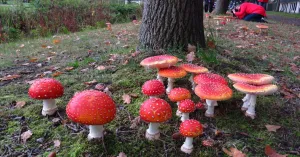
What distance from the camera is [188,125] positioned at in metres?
2.39

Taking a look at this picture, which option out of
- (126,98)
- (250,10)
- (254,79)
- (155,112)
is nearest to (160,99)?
(155,112)

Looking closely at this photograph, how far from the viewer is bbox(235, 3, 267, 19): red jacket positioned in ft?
40.4

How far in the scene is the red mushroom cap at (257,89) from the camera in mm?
2711

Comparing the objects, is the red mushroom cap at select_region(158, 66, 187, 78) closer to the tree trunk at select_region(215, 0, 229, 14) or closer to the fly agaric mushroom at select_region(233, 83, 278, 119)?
the fly agaric mushroom at select_region(233, 83, 278, 119)

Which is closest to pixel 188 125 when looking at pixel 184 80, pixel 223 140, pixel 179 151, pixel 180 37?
pixel 179 151

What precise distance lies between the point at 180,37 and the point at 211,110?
6.36ft

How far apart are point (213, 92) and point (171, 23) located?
221cm

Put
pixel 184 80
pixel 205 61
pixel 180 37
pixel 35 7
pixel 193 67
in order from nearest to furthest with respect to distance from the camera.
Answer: pixel 193 67, pixel 184 80, pixel 205 61, pixel 180 37, pixel 35 7

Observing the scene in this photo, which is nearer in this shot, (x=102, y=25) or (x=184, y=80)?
(x=184, y=80)

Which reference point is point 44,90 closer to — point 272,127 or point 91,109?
point 91,109

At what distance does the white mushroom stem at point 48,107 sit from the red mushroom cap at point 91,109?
34.8 inches

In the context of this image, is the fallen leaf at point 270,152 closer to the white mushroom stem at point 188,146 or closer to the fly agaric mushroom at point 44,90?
the white mushroom stem at point 188,146

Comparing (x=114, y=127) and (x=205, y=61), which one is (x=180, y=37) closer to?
(x=205, y=61)

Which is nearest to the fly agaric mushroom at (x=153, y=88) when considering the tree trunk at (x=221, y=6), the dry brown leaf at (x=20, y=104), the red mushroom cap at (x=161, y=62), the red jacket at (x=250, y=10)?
the red mushroom cap at (x=161, y=62)
